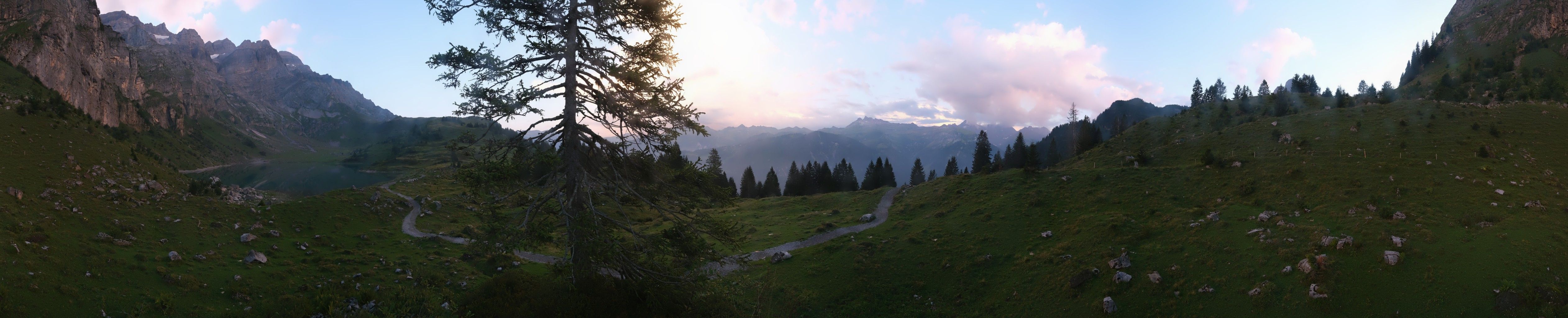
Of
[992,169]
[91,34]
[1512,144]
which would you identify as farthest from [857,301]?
[91,34]

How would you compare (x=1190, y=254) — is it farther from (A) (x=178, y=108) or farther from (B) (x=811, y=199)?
(A) (x=178, y=108)

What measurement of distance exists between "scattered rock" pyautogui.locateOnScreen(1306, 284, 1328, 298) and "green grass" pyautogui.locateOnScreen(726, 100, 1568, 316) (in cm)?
21

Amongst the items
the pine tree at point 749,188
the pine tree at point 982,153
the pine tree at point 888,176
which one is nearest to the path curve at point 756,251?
the pine tree at point 888,176

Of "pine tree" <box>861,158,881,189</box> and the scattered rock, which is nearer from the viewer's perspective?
the scattered rock

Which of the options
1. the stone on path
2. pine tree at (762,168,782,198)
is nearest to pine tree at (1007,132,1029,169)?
pine tree at (762,168,782,198)

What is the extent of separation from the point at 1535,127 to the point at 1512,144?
689 cm

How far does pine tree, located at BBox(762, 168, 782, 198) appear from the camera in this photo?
9544 centimetres

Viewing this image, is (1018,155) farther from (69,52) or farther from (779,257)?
(69,52)

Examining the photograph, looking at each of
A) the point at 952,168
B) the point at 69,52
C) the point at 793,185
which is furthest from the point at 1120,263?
the point at 69,52

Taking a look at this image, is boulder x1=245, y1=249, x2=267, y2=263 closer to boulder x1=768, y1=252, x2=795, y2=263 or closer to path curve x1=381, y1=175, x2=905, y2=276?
path curve x1=381, y1=175, x2=905, y2=276

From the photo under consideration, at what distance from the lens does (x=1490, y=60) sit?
92750 millimetres

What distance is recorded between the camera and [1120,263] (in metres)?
23.0

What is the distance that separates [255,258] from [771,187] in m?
78.6

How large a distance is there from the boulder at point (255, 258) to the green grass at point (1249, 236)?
20.4 meters
